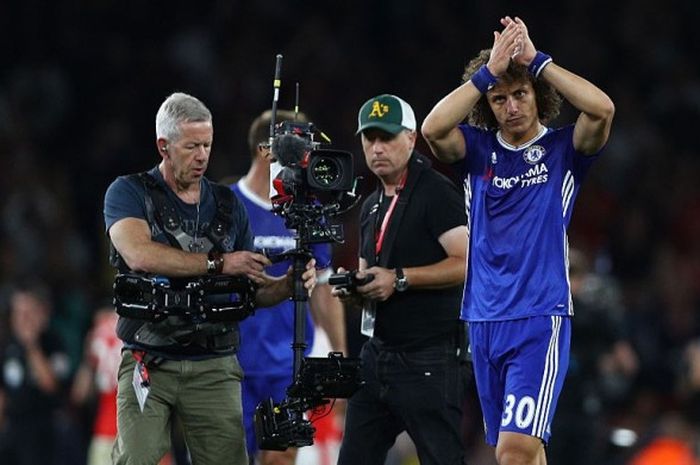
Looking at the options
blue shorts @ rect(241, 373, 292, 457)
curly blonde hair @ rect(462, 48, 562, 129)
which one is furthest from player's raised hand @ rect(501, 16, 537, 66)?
blue shorts @ rect(241, 373, 292, 457)

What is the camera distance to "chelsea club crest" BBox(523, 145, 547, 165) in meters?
7.22

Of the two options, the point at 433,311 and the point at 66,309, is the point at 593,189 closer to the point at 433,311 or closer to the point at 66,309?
the point at 66,309

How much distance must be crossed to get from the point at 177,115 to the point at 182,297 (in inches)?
33.6

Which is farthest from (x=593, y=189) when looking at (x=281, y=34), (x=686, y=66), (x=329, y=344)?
(x=329, y=344)

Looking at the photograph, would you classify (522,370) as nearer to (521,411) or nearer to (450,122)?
(521,411)

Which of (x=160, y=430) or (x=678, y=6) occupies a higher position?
(x=678, y=6)

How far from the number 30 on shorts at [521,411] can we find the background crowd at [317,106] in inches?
244

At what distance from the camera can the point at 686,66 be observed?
16703 mm

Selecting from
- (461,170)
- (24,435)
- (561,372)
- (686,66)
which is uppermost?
(686,66)

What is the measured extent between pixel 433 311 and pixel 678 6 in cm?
1031

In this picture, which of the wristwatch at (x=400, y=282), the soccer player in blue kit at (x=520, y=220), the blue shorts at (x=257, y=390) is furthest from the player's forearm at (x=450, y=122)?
the blue shorts at (x=257, y=390)

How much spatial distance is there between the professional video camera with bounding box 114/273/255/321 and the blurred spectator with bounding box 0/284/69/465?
5536mm

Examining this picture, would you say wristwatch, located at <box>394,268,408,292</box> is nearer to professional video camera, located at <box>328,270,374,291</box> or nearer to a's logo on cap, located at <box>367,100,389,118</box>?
professional video camera, located at <box>328,270,374,291</box>

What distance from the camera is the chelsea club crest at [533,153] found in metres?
7.22
